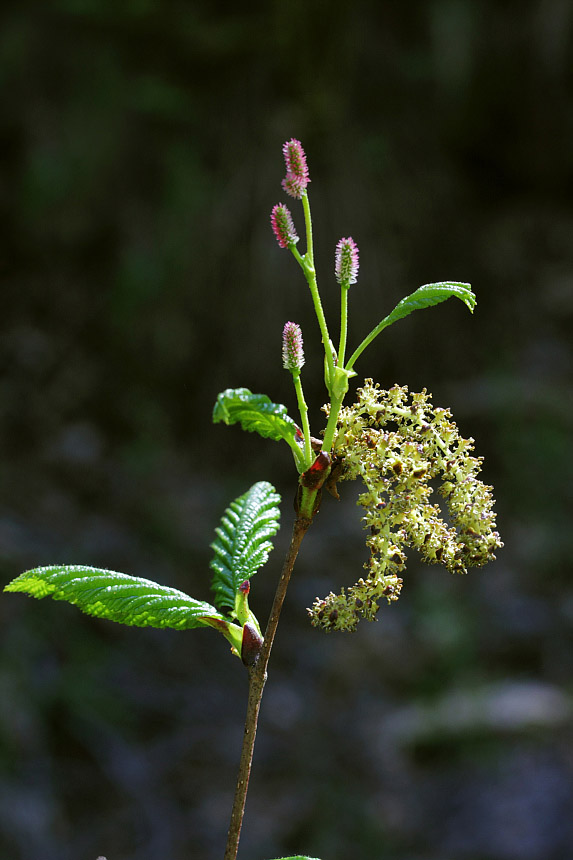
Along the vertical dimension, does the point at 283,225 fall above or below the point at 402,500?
above

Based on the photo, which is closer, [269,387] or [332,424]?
[332,424]

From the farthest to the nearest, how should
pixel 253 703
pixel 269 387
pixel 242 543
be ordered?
pixel 269 387 < pixel 242 543 < pixel 253 703

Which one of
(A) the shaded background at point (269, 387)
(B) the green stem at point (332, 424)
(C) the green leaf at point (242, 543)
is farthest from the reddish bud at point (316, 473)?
(A) the shaded background at point (269, 387)

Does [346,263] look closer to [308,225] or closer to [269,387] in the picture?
[308,225]

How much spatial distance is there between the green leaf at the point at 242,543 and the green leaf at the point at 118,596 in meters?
0.04

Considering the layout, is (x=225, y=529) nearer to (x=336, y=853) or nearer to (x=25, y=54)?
(x=336, y=853)

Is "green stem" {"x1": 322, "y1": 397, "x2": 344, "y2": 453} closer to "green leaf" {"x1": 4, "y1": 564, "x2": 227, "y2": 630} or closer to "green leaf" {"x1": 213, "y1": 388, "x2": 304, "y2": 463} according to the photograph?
"green leaf" {"x1": 213, "y1": 388, "x2": 304, "y2": 463}

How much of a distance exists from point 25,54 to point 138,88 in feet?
1.86

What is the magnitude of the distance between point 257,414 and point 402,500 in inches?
4.9

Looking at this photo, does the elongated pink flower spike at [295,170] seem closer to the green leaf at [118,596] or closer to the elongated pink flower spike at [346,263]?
the elongated pink flower spike at [346,263]

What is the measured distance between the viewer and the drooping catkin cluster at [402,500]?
582mm

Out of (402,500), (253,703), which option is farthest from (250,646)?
(402,500)

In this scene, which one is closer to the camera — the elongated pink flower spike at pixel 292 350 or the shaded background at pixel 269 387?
the elongated pink flower spike at pixel 292 350

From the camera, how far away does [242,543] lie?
2.35ft
